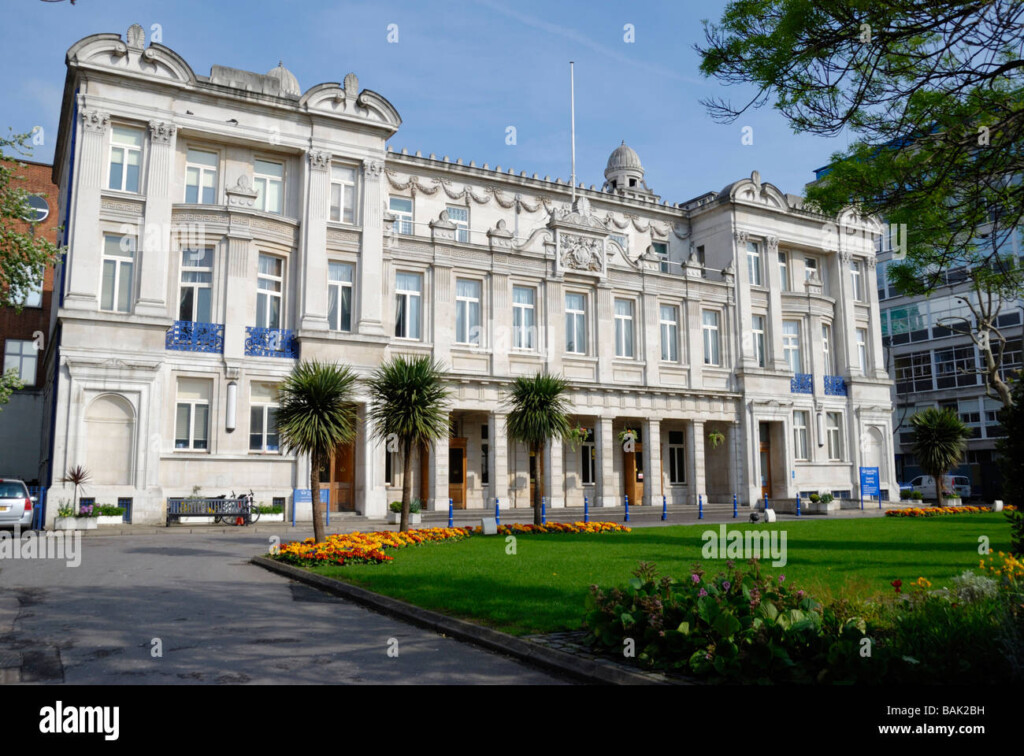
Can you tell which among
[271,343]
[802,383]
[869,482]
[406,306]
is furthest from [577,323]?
[869,482]

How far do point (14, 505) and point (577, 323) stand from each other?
2364 centimetres

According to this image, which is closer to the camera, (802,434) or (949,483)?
(802,434)

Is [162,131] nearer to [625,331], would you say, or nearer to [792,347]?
[625,331]

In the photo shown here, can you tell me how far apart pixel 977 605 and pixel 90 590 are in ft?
39.6

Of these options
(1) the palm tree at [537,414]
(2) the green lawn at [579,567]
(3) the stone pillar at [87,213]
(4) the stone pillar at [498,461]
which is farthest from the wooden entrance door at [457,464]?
(3) the stone pillar at [87,213]

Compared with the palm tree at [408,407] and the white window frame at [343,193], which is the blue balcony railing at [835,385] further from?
the palm tree at [408,407]

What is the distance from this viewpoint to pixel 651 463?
124ft

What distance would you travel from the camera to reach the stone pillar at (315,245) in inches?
1196

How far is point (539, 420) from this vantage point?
23.7 metres

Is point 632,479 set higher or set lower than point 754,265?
lower

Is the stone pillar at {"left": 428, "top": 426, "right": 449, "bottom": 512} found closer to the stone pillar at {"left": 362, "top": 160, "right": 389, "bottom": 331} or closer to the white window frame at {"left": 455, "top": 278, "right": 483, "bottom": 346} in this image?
the white window frame at {"left": 455, "top": 278, "right": 483, "bottom": 346}

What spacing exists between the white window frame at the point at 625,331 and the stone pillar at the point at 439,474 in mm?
10569

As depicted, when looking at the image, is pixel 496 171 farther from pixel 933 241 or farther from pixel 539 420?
pixel 933 241

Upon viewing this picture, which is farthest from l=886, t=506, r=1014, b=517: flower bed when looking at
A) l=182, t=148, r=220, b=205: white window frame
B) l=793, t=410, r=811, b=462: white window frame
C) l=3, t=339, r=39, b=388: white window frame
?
l=3, t=339, r=39, b=388: white window frame
